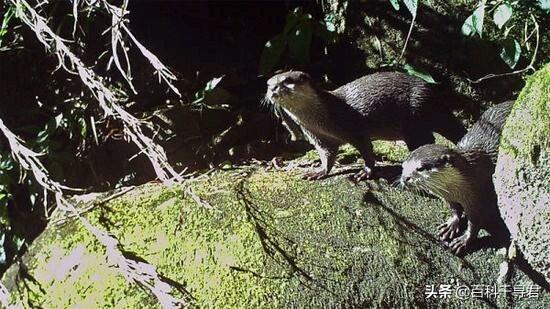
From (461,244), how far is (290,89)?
727 millimetres

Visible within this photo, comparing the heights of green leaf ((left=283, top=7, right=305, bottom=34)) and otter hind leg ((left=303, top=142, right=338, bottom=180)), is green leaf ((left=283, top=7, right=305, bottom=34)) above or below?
above

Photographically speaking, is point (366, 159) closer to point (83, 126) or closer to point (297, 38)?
point (297, 38)

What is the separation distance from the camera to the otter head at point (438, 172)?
7.60ft

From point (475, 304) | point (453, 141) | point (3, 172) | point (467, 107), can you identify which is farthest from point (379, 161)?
point (3, 172)

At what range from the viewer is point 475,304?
7.65ft

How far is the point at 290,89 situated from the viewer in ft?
8.29

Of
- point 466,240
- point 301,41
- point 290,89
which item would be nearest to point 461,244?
point 466,240

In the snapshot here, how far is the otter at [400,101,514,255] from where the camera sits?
2328mm

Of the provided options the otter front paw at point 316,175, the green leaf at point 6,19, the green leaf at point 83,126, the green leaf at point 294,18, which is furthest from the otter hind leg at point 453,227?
the green leaf at point 6,19

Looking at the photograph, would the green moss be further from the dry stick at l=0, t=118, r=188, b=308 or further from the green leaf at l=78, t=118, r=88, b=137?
the green leaf at l=78, t=118, r=88, b=137

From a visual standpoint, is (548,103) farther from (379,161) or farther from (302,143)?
(302,143)

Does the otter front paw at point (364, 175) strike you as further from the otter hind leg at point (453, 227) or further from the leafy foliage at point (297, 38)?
the leafy foliage at point (297, 38)

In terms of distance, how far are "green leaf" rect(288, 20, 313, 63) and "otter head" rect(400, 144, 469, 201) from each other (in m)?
0.93

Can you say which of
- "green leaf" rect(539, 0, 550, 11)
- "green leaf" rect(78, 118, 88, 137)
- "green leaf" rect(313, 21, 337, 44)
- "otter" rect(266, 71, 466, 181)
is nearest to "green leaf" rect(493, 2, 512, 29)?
"green leaf" rect(539, 0, 550, 11)
